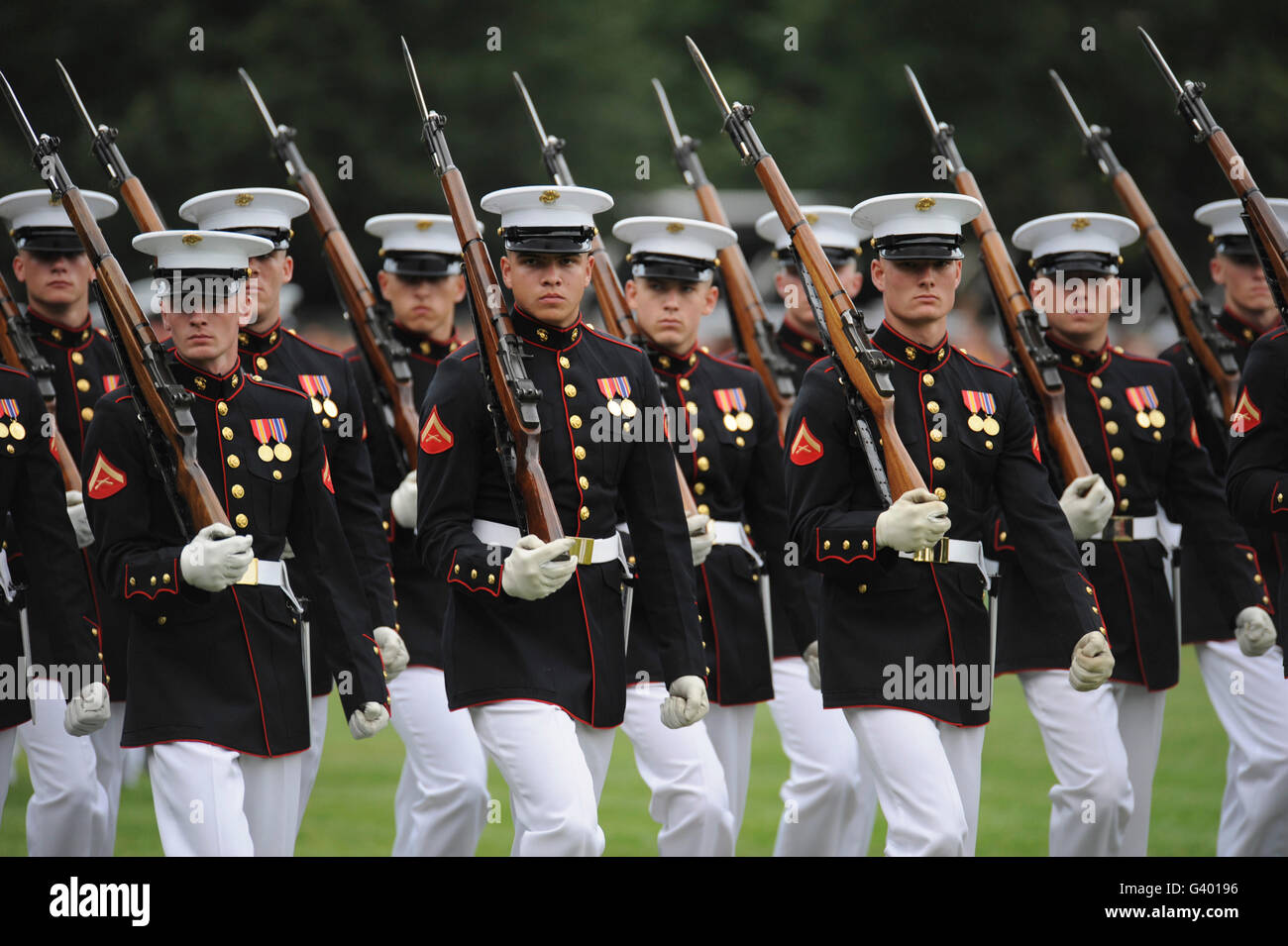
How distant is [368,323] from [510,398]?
8.43ft

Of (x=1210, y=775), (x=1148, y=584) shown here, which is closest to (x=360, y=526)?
(x=1148, y=584)

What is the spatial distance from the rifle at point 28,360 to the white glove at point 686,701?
8.46 ft

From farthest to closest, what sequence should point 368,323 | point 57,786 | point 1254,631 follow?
point 368,323
point 1254,631
point 57,786

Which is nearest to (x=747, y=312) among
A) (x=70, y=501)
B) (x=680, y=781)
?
(x=680, y=781)

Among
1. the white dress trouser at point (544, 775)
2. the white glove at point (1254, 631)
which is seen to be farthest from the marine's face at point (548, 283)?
the white glove at point (1254, 631)

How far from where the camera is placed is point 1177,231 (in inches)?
983

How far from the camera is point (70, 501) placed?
7445 mm

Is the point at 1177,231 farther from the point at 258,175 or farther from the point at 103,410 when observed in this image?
the point at 103,410

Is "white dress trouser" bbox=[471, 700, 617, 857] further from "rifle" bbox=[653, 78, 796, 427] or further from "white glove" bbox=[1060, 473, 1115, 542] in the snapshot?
"rifle" bbox=[653, 78, 796, 427]

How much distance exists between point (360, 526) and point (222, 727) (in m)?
1.31

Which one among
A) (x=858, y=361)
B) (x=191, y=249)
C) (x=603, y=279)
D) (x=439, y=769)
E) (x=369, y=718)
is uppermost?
(x=603, y=279)

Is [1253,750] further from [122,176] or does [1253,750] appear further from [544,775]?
[122,176]

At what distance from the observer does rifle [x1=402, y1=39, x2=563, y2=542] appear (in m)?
6.02

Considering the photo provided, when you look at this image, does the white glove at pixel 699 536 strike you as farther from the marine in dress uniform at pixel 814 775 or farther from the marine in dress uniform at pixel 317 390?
the marine in dress uniform at pixel 317 390
